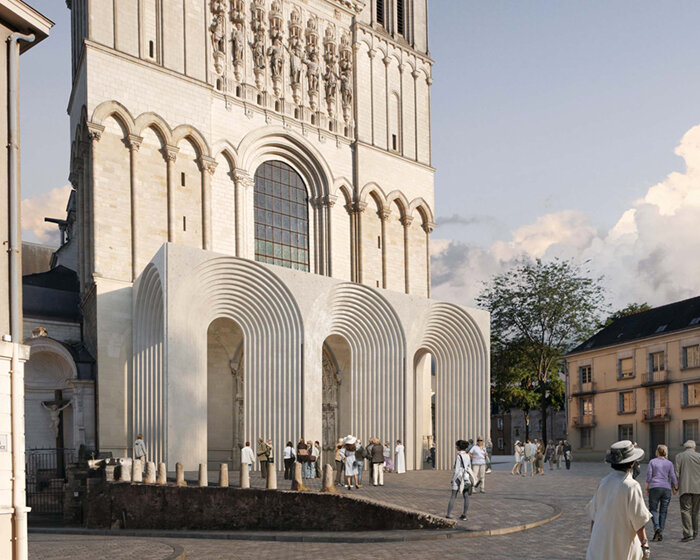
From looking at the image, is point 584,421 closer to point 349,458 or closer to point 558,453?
point 558,453

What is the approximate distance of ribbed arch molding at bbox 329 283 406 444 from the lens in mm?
31641

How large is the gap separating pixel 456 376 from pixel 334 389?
492 centimetres

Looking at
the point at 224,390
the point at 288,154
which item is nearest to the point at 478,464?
the point at 224,390

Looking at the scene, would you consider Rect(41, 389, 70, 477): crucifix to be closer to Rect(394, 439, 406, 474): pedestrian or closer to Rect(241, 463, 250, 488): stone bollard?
Rect(394, 439, 406, 474): pedestrian

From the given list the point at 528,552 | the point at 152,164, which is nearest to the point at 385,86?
the point at 152,164

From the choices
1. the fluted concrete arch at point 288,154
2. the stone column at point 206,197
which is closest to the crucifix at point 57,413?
the stone column at point 206,197

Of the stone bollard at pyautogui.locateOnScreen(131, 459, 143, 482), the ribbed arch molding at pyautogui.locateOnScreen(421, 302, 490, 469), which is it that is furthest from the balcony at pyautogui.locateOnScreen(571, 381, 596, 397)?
the stone bollard at pyautogui.locateOnScreen(131, 459, 143, 482)

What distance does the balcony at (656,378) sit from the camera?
1876 inches

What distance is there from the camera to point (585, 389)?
181 feet

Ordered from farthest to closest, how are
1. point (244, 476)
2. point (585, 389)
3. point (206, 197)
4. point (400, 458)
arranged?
point (585, 389), point (206, 197), point (400, 458), point (244, 476)

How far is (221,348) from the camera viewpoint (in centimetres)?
3303

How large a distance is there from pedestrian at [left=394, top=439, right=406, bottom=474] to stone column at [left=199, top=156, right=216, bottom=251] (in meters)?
10.2

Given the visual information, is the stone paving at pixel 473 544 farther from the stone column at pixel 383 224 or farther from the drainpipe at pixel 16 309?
the stone column at pixel 383 224

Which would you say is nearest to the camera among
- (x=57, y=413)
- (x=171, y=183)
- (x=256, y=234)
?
(x=57, y=413)
